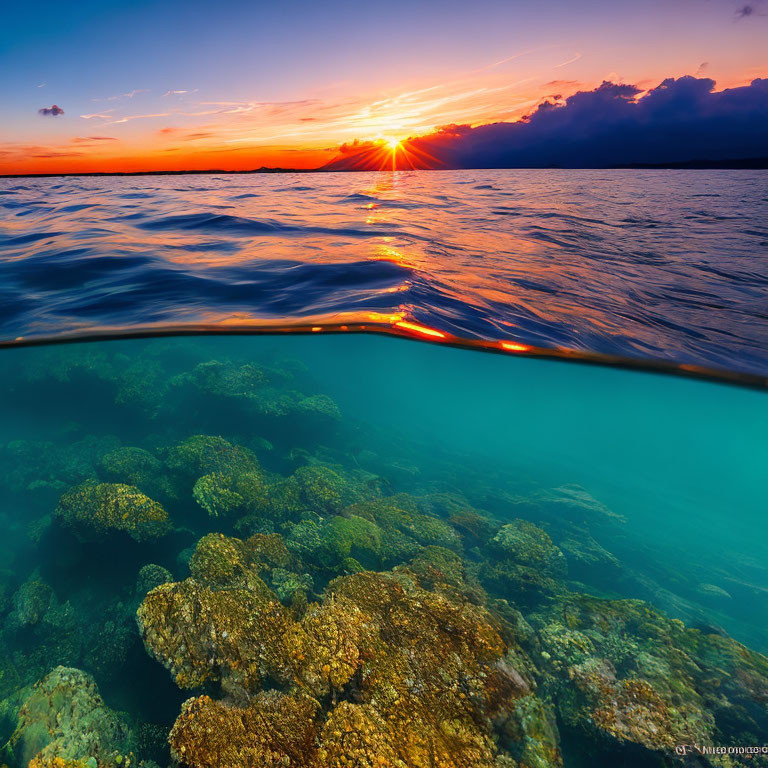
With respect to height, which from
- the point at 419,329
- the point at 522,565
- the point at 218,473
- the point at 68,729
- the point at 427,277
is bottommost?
the point at 522,565

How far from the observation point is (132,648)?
6934 millimetres

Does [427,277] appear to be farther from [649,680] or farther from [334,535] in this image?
[649,680]

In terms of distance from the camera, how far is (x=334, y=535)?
9.17 metres

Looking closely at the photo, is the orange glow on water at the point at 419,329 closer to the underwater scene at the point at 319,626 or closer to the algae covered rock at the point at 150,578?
the underwater scene at the point at 319,626

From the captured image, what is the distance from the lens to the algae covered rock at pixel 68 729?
4.60 meters

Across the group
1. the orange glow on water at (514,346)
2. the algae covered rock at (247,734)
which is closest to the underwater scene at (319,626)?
the algae covered rock at (247,734)

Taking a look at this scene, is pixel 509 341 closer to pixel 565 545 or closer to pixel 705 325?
pixel 705 325

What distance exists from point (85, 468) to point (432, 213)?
18.5m

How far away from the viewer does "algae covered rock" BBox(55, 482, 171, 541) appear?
362 inches

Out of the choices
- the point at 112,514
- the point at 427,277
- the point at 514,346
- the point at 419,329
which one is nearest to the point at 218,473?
the point at 112,514

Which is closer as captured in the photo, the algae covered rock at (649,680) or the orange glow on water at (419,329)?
the algae covered rock at (649,680)

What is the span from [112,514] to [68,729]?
5.24 m

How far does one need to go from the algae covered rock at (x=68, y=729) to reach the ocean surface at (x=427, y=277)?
6.77 m

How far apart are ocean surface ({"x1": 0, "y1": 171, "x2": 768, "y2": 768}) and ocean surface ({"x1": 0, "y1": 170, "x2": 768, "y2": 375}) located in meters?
0.10
